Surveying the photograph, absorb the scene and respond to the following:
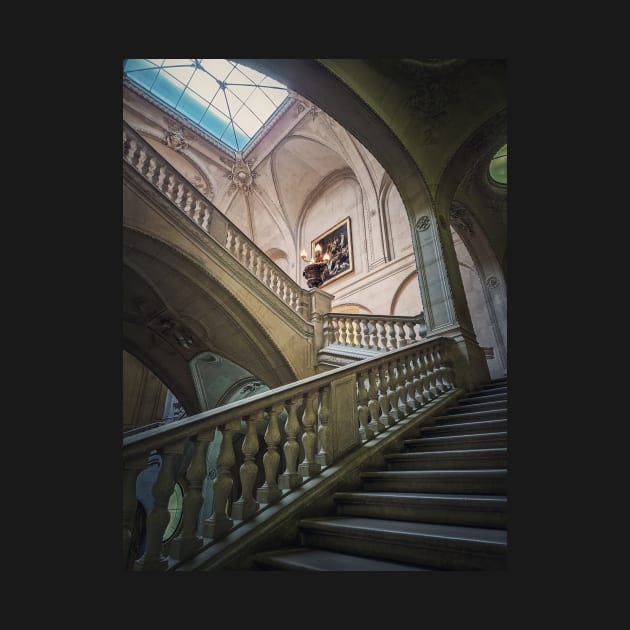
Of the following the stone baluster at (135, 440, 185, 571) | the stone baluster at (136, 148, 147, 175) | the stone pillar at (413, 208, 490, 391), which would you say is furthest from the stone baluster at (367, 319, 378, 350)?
the stone baluster at (135, 440, 185, 571)

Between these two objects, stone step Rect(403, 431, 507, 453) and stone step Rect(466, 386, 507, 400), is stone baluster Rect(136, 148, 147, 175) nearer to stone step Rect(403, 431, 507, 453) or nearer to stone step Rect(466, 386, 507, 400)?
stone step Rect(403, 431, 507, 453)

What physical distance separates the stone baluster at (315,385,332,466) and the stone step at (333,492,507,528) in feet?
0.98

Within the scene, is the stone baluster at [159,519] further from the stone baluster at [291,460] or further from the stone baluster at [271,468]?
the stone baluster at [291,460]

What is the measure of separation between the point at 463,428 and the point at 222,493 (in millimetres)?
2370

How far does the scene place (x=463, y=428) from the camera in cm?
352

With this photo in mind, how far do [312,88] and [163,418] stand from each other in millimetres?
10880

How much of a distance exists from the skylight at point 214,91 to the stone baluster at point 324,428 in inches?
517

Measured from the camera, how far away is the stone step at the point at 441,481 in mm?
2324

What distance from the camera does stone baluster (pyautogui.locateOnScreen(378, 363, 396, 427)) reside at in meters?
3.61

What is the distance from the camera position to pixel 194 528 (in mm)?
1962

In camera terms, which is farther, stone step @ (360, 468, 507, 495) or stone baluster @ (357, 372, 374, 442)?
stone baluster @ (357, 372, 374, 442)

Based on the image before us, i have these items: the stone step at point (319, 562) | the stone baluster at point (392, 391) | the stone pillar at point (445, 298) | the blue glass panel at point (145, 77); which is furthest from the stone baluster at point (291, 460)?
the blue glass panel at point (145, 77)

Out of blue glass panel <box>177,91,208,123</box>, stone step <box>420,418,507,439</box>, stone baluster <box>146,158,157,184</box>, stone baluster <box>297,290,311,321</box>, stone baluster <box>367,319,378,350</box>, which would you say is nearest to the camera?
stone step <box>420,418,507,439</box>

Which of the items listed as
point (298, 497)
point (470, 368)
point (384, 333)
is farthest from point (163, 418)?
point (298, 497)
